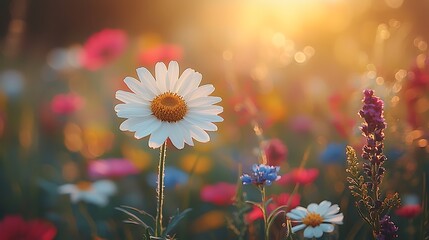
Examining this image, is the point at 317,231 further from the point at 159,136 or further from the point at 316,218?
the point at 159,136

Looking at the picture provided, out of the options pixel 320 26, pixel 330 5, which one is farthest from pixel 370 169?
pixel 320 26

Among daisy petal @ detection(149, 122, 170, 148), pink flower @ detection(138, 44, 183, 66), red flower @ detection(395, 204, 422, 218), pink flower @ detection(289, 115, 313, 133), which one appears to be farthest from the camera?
pink flower @ detection(289, 115, 313, 133)

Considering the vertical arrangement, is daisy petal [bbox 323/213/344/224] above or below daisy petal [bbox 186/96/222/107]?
below

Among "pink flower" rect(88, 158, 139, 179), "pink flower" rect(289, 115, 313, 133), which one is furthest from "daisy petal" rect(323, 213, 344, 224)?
"pink flower" rect(289, 115, 313, 133)

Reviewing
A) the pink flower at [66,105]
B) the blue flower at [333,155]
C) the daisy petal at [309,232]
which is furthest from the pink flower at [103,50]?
the daisy petal at [309,232]

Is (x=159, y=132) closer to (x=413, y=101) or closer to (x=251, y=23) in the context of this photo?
(x=413, y=101)

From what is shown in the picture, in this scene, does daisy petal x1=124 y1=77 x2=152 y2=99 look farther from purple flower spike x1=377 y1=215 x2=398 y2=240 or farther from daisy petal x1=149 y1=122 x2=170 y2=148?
purple flower spike x1=377 y1=215 x2=398 y2=240

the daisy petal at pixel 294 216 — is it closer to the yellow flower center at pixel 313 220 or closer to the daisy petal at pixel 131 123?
the yellow flower center at pixel 313 220

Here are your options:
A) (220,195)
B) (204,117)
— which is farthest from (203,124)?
(220,195)
